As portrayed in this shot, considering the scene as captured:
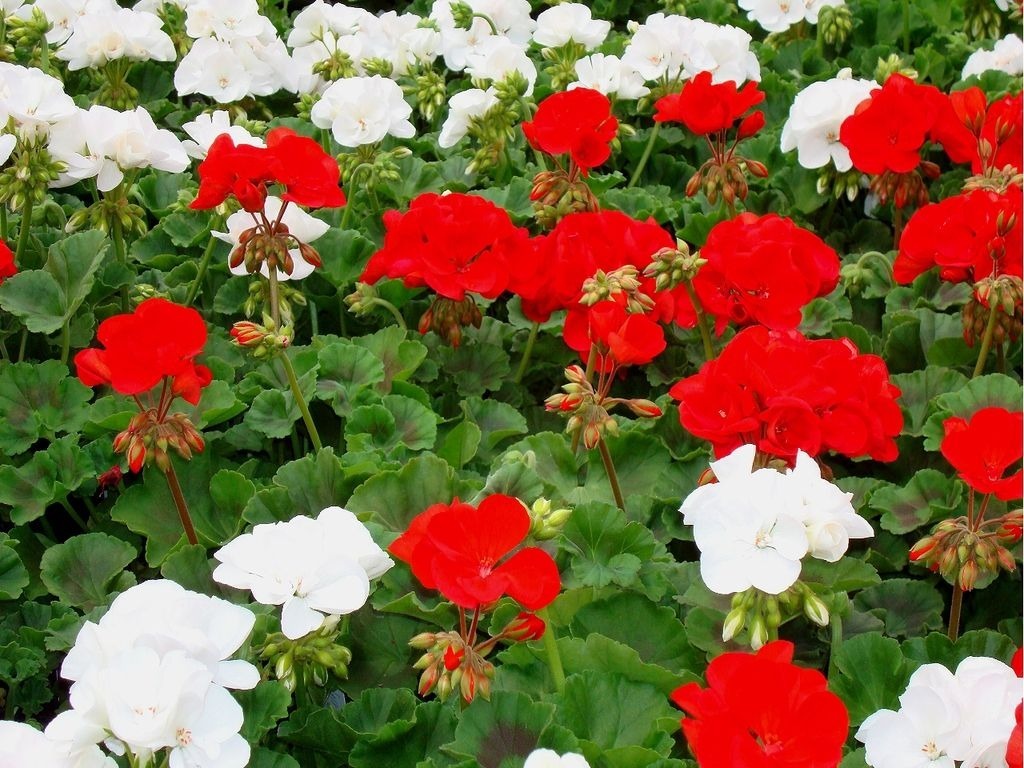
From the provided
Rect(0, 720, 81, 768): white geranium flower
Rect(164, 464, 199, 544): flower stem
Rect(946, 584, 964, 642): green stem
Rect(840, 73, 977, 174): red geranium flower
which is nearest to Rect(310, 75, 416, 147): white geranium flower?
Rect(840, 73, 977, 174): red geranium flower

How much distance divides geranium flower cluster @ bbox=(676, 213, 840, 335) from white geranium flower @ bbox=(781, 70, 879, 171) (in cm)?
61

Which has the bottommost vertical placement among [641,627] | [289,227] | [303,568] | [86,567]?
[86,567]

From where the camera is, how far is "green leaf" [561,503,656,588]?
5.62 feet

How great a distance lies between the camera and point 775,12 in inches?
136

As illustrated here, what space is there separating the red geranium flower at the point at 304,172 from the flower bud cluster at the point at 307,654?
79 centimetres

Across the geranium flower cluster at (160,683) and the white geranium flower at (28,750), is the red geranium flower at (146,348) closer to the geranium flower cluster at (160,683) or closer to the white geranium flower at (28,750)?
the geranium flower cluster at (160,683)

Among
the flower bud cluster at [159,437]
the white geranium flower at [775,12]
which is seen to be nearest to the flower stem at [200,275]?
the flower bud cluster at [159,437]

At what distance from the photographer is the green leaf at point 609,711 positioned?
148cm

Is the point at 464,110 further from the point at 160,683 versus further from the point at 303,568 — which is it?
the point at 160,683

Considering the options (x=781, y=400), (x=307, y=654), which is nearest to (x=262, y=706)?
(x=307, y=654)

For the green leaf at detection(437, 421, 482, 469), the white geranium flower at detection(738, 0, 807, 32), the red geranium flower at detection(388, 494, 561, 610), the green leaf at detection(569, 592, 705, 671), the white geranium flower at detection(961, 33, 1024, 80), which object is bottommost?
the green leaf at detection(437, 421, 482, 469)

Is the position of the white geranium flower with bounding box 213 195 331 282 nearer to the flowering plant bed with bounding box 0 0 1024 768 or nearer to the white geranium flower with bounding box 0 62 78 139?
the flowering plant bed with bounding box 0 0 1024 768

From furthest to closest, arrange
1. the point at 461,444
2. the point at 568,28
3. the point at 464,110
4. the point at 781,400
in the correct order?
the point at 568,28, the point at 464,110, the point at 461,444, the point at 781,400

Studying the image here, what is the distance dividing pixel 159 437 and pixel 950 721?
3.33 ft
